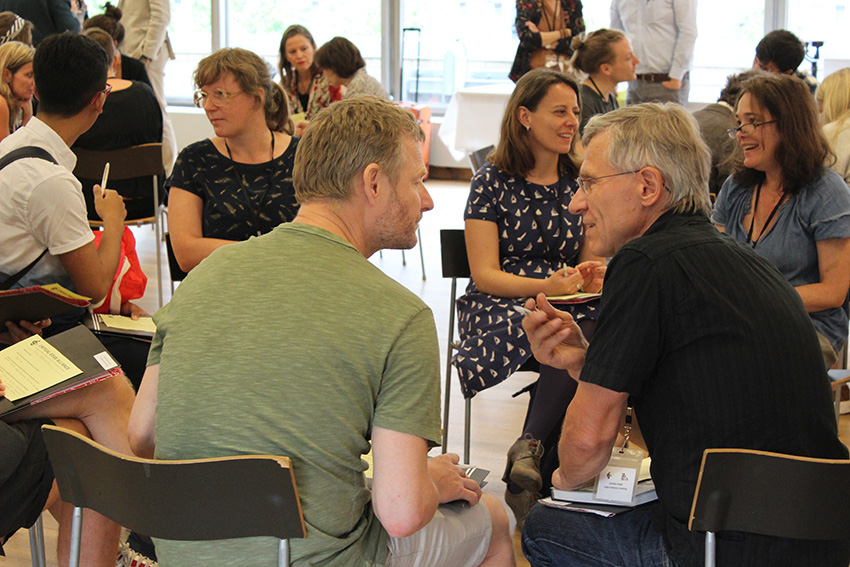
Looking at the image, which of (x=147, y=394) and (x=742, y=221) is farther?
(x=742, y=221)

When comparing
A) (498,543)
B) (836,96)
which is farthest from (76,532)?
(836,96)

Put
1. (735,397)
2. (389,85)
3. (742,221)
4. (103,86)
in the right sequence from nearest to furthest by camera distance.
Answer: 1. (735,397)
2. (103,86)
3. (742,221)
4. (389,85)

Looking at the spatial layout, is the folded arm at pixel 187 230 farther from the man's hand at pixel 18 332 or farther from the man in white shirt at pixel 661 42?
the man in white shirt at pixel 661 42

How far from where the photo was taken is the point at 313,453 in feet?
4.20

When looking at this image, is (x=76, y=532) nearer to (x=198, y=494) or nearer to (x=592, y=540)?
Result: (x=198, y=494)

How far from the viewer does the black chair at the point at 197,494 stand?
1219mm

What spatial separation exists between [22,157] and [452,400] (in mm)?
2018

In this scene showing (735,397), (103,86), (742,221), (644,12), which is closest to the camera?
(735,397)

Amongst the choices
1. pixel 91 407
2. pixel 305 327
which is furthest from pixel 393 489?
pixel 91 407

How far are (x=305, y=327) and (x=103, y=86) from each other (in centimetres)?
146

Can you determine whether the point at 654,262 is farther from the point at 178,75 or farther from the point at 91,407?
the point at 178,75

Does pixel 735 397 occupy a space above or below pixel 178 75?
below

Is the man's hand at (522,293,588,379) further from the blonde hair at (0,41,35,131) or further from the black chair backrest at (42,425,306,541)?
the blonde hair at (0,41,35,131)

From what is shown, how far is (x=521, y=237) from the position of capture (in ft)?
9.23
